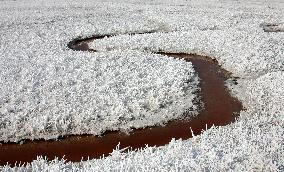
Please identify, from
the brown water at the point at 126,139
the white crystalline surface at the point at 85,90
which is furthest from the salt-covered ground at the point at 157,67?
the brown water at the point at 126,139

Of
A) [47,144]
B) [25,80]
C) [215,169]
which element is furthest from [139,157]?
[25,80]

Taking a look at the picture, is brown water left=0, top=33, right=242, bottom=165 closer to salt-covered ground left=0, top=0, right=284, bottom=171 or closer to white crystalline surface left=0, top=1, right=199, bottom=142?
white crystalline surface left=0, top=1, right=199, bottom=142

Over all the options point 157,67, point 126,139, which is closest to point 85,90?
point 126,139

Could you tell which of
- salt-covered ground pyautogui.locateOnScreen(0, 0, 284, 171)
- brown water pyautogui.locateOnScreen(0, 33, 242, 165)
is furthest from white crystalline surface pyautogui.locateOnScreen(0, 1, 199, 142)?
brown water pyautogui.locateOnScreen(0, 33, 242, 165)

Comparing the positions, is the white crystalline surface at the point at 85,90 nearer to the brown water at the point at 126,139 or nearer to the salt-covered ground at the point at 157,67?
the salt-covered ground at the point at 157,67

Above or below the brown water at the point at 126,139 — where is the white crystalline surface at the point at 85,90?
above

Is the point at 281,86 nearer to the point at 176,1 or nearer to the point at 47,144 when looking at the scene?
the point at 47,144
